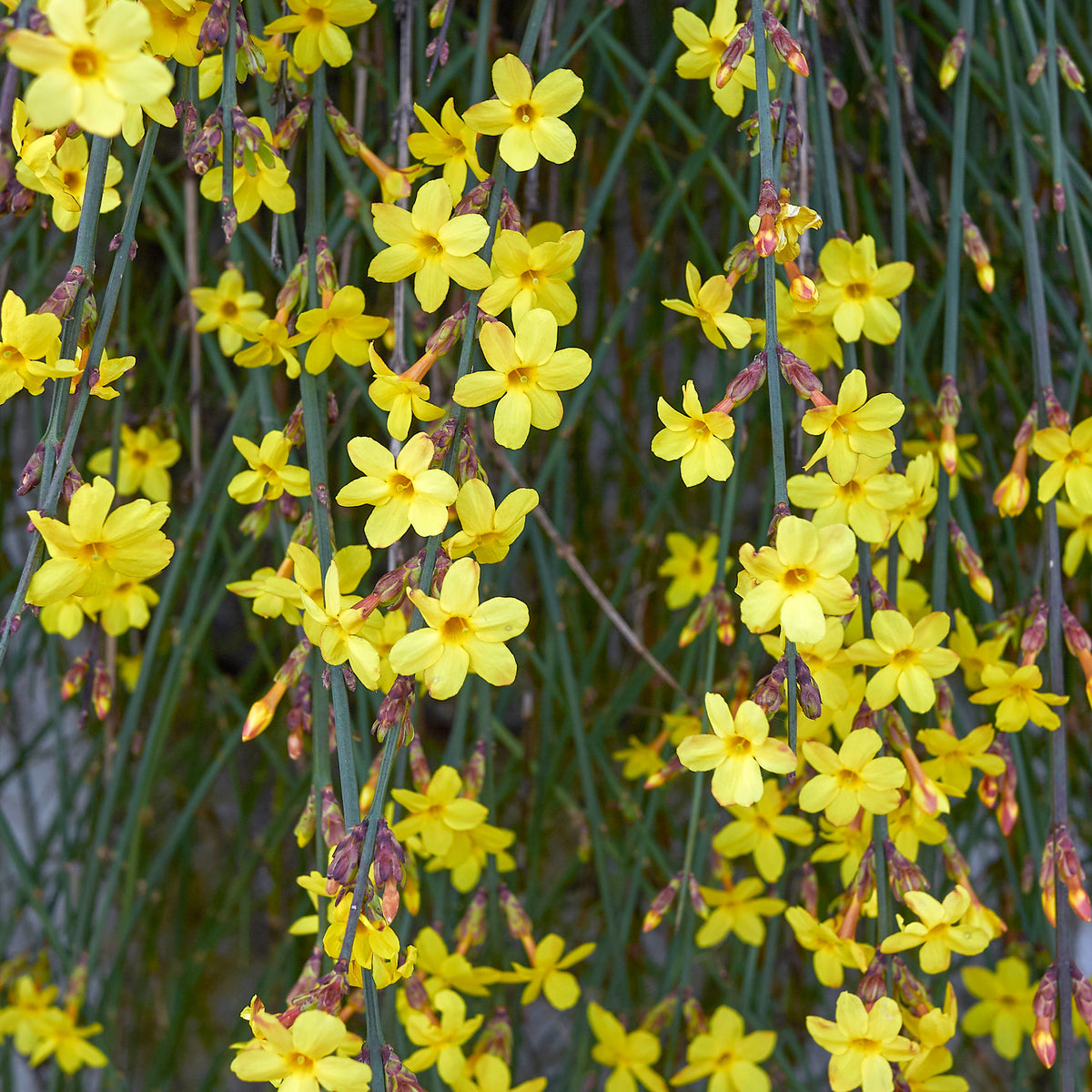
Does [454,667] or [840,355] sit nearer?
[454,667]

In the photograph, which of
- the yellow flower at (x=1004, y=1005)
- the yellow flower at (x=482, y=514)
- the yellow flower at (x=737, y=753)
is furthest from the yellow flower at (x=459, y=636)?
the yellow flower at (x=1004, y=1005)

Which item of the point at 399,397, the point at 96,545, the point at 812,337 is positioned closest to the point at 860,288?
the point at 812,337

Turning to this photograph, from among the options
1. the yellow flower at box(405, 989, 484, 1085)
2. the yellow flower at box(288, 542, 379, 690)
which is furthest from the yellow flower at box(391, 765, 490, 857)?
the yellow flower at box(288, 542, 379, 690)

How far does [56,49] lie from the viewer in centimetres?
48

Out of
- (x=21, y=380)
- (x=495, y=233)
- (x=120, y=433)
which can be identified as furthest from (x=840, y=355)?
(x=120, y=433)

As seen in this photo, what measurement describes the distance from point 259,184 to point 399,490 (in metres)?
0.29

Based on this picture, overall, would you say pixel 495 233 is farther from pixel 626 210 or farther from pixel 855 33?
pixel 626 210

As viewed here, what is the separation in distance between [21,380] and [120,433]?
48 cm

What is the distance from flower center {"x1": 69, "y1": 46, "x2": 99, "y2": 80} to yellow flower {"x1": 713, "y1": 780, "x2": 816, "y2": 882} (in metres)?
0.78

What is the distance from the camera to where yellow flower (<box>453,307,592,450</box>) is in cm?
63

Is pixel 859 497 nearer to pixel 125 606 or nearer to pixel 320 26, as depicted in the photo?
pixel 320 26

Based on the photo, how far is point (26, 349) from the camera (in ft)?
2.17

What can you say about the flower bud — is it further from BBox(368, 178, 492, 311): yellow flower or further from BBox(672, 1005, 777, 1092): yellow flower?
BBox(672, 1005, 777, 1092): yellow flower

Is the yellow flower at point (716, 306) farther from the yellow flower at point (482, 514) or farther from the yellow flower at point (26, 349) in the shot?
the yellow flower at point (26, 349)
